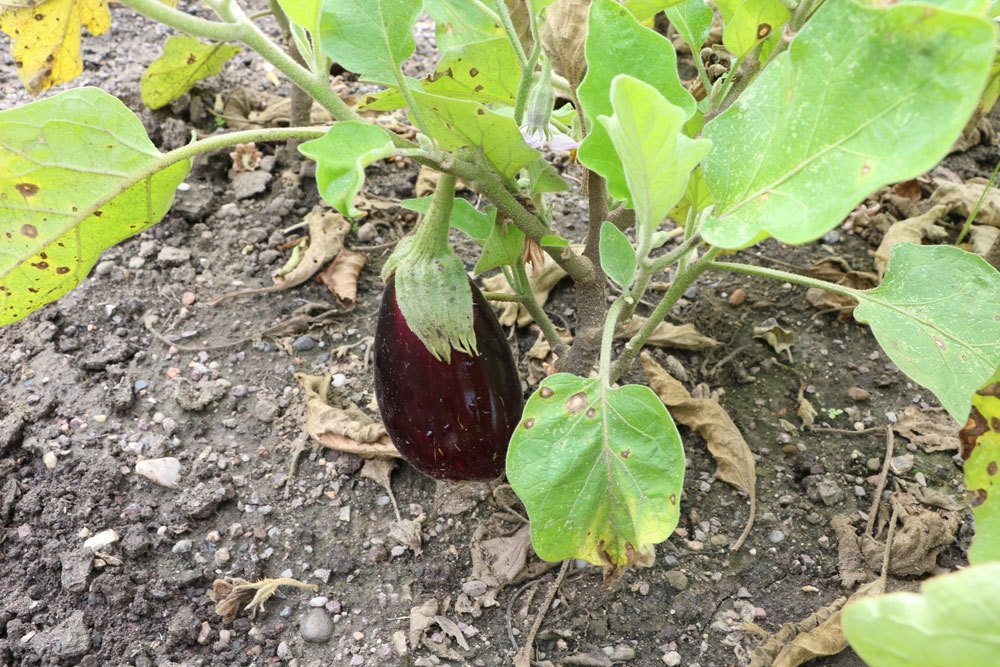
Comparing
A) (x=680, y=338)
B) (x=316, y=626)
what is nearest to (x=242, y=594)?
(x=316, y=626)

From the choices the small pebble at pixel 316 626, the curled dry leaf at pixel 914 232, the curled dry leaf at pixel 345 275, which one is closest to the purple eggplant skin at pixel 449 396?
the small pebble at pixel 316 626

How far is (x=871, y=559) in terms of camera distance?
1.02 metres

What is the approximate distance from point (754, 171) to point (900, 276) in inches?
13.2

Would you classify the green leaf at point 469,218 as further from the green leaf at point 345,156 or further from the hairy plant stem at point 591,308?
the green leaf at point 345,156

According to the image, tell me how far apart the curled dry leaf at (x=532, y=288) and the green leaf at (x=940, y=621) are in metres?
0.96

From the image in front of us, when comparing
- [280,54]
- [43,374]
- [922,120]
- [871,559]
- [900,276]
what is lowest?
[43,374]

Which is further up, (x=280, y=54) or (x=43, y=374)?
(x=280, y=54)

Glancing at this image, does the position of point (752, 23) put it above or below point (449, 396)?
above

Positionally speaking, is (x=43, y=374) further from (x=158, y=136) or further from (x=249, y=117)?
(x=249, y=117)

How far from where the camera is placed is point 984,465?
0.71m

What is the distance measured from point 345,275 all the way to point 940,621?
113 centimetres

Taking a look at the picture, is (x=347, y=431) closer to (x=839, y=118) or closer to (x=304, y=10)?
(x=304, y=10)

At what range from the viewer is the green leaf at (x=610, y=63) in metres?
0.71

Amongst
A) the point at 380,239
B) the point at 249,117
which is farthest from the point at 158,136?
the point at 380,239
